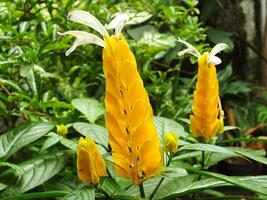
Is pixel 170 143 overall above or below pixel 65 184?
above

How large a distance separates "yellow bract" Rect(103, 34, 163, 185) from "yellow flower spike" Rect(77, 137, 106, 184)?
4cm

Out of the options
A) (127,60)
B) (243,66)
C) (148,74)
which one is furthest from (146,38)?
(243,66)

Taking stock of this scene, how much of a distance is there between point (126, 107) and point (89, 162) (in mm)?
107

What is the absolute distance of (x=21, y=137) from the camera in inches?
33.7

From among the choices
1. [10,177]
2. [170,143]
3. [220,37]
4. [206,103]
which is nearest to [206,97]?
[206,103]

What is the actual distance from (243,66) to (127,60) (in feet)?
8.25

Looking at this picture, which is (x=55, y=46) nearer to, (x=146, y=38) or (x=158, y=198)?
(x=158, y=198)

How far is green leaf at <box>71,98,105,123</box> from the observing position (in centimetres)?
99

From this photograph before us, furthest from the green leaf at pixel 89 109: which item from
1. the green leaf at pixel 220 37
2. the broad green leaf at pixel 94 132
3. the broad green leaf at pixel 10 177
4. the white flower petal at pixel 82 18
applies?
the green leaf at pixel 220 37

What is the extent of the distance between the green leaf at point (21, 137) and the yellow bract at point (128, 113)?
0.70ft

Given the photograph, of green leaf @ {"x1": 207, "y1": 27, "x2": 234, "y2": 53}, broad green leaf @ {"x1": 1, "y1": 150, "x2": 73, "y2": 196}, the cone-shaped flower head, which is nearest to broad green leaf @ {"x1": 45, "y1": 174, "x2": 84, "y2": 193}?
broad green leaf @ {"x1": 1, "y1": 150, "x2": 73, "y2": 196}

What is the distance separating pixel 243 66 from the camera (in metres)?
3.06

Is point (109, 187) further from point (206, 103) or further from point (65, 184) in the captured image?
point (206, 103)

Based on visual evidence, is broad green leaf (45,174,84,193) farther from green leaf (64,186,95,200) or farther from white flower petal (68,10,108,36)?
white flower petal (68,10,108,36)
